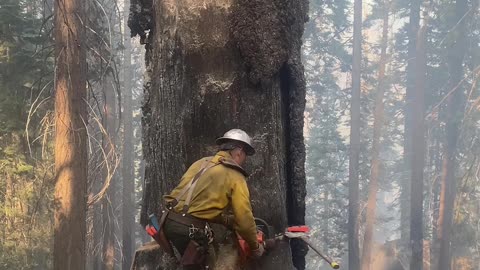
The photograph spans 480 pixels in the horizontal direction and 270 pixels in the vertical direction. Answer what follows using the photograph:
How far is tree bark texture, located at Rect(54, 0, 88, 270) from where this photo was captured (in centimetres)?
795

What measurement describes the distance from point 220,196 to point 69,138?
531cm

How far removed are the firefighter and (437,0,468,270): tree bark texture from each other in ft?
74.2

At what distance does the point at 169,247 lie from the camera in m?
3.43

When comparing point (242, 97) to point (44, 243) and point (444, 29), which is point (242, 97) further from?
point (444, 29)

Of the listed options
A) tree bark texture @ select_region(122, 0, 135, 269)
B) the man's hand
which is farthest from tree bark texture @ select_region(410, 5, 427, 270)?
the man's hand

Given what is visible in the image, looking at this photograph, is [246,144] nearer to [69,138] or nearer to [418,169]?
[69,138]

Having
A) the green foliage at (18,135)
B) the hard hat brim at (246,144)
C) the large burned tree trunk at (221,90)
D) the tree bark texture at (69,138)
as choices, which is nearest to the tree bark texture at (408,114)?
the green foliage at (18,135)

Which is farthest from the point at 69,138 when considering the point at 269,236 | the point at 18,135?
the point at 269,236

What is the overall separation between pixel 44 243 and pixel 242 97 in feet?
37.4

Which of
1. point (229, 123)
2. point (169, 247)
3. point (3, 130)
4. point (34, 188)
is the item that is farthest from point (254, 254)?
point (34, 188)

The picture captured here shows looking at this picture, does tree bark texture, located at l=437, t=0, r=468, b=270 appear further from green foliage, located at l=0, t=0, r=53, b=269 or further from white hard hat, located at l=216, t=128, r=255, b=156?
white hard hat, located at l=216, t=128, r=255, b=156

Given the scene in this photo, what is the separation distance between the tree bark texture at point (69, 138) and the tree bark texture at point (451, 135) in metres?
19.9

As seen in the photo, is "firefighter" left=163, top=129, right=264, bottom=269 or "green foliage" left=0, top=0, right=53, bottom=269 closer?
"firefighter" left=163, top=129, right=264, bottom=269

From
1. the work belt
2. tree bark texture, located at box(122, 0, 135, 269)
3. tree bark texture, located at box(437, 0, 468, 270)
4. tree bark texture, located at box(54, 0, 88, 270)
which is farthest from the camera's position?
A: tree bark texture, located at box(437, 0, 468, 270)
